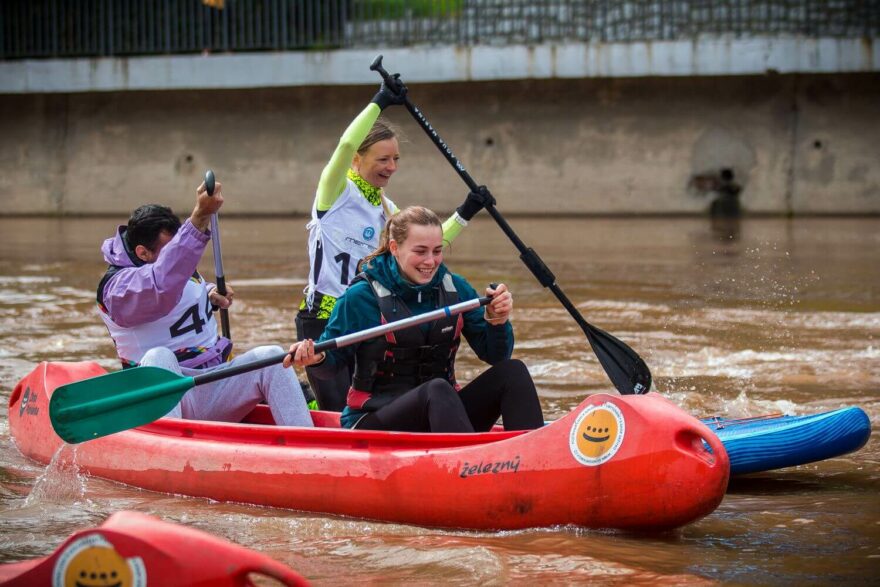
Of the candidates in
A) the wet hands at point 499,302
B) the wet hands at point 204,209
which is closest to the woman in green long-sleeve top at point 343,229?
the wet hands at point 204,209

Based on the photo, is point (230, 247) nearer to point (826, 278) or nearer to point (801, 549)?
point (826, 278)

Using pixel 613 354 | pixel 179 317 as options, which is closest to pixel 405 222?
pixel 179 317

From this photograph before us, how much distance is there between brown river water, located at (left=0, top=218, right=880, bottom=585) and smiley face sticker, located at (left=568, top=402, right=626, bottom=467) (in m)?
0.23

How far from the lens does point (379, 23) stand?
17.0 meters

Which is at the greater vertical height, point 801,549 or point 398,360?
point 398,360

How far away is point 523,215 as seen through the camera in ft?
56.9

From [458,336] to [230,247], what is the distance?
9759 mm

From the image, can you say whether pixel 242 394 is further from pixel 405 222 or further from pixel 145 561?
pixel 145 561

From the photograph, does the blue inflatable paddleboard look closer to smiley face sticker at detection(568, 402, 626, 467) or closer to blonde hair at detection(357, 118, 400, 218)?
smiley face sticker at detection(568, 402, 626, 467)

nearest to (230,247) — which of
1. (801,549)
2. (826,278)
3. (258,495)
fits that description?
(826,278)

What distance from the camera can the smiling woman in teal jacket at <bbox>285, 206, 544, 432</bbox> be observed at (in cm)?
388

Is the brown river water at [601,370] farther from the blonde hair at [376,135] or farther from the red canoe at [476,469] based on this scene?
the blonde hair at [376,135]

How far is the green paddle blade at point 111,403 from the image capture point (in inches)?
155

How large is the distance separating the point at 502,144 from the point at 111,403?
13710mm
